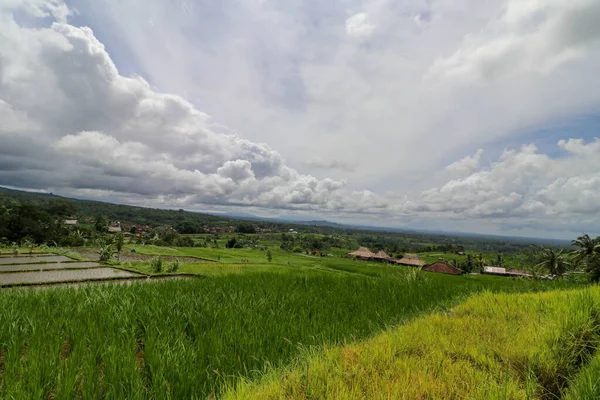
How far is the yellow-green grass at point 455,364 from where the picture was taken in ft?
7.11

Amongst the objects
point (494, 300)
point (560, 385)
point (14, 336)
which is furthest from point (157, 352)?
point (494, 300)

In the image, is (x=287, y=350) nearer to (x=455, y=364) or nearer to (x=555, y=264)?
(x=455, y=364)

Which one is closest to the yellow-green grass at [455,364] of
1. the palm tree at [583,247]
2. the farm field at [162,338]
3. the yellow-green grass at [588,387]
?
the yellow-green grass at [588,387]

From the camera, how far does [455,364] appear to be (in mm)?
2713

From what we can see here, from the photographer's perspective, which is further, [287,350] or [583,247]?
[583,247]

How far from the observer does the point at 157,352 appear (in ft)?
9.41

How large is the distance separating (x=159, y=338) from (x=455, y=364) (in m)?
3.37

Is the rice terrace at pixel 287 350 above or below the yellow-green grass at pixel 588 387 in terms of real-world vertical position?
below

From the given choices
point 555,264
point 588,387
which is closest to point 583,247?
point 555,264

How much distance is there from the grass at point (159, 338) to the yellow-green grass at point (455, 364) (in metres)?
0.49

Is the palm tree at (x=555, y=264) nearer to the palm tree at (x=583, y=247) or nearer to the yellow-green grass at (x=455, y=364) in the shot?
the palm tree at (x=583, y=247)

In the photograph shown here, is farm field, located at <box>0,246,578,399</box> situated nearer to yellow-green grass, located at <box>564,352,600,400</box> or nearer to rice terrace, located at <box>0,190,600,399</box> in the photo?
rice terrace, located at <box>0,190,600,399</box>

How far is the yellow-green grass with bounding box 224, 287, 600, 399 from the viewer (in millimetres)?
2168

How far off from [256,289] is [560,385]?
5.94m
